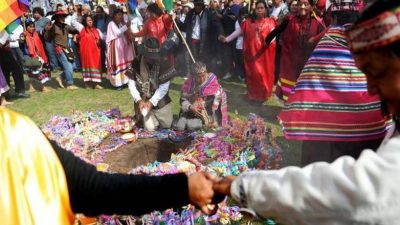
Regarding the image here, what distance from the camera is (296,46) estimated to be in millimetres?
6719

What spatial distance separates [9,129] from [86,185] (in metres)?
0.37

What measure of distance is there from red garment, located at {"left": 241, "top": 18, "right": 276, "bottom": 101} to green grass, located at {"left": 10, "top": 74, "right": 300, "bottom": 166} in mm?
251

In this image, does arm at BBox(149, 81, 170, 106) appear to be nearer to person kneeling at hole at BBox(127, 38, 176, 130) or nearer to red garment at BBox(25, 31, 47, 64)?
person kneeling at hole at BBox(127, 38, 176, 130)

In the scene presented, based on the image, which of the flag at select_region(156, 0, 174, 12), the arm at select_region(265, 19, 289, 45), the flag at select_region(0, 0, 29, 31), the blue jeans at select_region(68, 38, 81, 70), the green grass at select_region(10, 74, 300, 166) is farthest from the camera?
the blue jeans at select_region(68, 38, 81, 70)

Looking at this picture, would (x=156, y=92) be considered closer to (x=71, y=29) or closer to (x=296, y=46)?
(x=296, y=46)

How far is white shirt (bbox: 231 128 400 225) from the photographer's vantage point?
3.56 feet

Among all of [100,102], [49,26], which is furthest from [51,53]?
[100,102]

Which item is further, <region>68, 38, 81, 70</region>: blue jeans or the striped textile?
<region>68, 38, 81, 70</region>: blue jeans

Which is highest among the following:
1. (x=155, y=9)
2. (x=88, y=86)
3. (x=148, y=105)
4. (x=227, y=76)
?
(x=155, y=9)

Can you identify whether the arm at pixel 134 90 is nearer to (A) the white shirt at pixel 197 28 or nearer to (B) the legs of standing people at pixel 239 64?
→ (B) the legs of standing people at pixel 239 64

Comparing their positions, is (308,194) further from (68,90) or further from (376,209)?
(68,90)

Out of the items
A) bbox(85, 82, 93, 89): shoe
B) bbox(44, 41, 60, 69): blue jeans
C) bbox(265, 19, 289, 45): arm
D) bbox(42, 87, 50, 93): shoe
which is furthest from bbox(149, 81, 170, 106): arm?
bbox(44, 41, 60, 69): blue jeans

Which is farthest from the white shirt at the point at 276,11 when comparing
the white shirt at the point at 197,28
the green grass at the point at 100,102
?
the white shirt at the point at 197,28

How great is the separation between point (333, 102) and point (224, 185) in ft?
6.13
